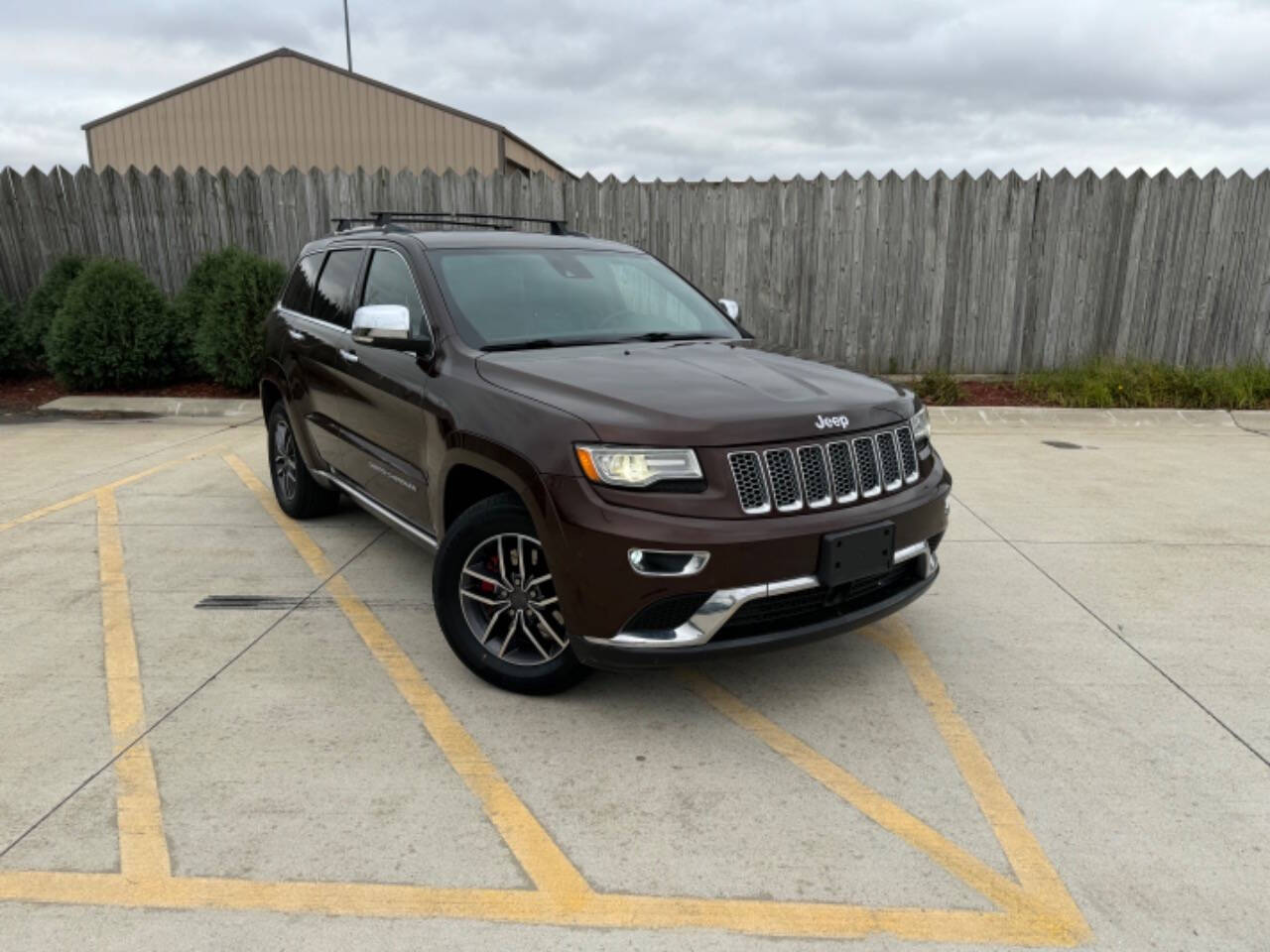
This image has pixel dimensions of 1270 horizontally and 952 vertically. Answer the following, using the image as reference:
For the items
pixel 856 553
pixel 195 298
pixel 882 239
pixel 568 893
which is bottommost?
pixel 568 893

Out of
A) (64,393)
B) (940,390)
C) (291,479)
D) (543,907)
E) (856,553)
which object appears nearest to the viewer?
(543,907)

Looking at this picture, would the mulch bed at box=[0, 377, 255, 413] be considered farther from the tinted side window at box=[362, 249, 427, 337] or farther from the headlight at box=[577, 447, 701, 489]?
the headlight at box=[577, 447, 701, 489]

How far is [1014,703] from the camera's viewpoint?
139 inches

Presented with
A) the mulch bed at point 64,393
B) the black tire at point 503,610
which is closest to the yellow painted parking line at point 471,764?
the black tire at point 503,610

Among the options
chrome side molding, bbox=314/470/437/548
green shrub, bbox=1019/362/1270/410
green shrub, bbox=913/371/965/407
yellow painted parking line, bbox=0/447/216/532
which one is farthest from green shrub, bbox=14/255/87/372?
green shrub, bbox=1019/362/1270/410

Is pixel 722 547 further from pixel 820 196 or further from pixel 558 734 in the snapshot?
pixel 820 196

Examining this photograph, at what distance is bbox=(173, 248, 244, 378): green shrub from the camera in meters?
10.3

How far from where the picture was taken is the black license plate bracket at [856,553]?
3.07 metres

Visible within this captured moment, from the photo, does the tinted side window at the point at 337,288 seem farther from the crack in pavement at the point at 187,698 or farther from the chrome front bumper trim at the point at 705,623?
the chrome front bumper trim at the point at 705,623

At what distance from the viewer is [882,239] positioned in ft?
35.1

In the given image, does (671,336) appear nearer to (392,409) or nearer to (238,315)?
(392,409)

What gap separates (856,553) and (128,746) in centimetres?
265

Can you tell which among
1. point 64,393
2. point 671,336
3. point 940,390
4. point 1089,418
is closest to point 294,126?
point 64,393

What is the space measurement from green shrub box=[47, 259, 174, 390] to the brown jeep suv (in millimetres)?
6878
